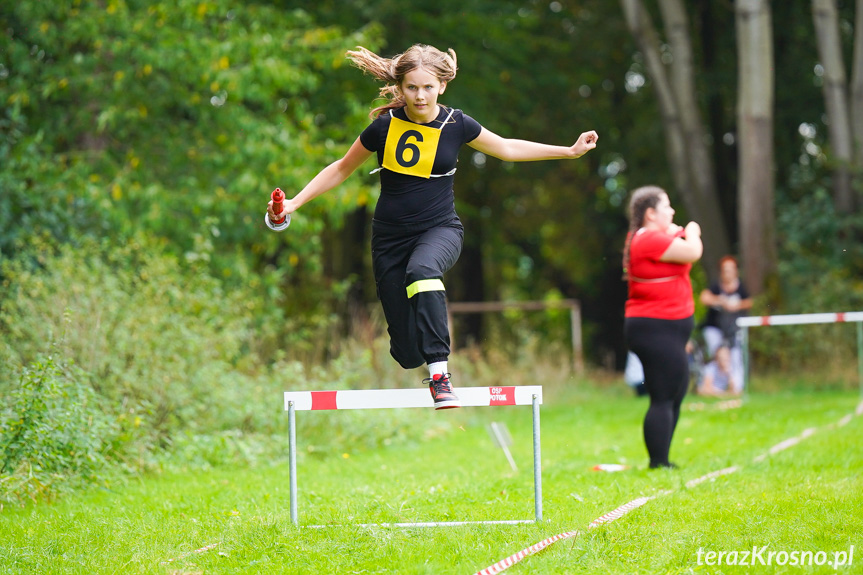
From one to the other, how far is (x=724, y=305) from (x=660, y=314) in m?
6.78

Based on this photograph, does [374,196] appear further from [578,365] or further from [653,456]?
[653,456]

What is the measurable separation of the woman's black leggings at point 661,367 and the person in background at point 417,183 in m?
1.96

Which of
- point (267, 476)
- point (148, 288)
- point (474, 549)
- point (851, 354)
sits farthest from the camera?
point (851, 354)

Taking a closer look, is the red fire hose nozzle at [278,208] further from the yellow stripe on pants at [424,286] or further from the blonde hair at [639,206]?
the blonde hair at [639,206]

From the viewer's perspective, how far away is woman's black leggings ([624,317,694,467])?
6.52m

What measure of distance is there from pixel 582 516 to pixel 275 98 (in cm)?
1091

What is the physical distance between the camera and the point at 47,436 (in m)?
6.18

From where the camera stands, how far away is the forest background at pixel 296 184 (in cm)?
809

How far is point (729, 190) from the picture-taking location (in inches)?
805

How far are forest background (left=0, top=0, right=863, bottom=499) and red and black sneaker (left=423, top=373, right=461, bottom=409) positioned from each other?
2905 millimetres

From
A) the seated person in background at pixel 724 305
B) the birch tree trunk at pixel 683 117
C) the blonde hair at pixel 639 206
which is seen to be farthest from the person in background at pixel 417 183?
the birch tree trunk at pixel 683 117

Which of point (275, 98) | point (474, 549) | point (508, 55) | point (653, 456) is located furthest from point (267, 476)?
point (508, 55)

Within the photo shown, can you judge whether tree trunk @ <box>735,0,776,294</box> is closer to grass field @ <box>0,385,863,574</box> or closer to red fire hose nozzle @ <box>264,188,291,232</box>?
grass field @ <box>0,385,863,574</box>

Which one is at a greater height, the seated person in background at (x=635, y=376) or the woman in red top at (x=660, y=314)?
the woman in red top at (x=660, y=314)
